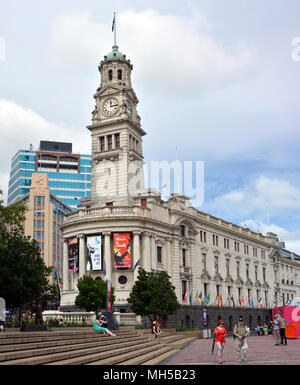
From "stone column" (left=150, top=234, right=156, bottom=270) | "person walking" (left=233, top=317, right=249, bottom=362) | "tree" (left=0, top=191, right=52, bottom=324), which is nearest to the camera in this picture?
"person walking" (left=233, top=317, right=249, bottom=362)

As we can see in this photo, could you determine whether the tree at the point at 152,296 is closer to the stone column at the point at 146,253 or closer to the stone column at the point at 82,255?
the stone column at the point at 146,253

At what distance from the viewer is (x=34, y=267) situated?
1484 inches

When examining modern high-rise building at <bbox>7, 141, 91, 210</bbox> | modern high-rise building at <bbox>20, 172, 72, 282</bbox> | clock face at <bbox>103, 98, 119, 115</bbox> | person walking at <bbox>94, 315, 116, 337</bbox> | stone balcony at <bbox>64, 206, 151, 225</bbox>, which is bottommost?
person walking at <bbox>94, 315, 116, 337</bbox>

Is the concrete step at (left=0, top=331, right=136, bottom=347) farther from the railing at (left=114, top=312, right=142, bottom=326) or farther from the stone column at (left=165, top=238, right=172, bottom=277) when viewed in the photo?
the stone column at (left=165, top=238, right=172, bottom=277)

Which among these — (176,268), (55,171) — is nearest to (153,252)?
(176,268)

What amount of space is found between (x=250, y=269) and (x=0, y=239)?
189 feet

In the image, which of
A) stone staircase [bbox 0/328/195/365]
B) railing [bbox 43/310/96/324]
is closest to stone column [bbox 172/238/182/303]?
railing [bbox 43/310/96/324]

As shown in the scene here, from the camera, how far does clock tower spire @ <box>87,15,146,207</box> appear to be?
2522 inches

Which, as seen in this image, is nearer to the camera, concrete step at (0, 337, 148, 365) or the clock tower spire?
concrete step at (0, 337, 148, 365)

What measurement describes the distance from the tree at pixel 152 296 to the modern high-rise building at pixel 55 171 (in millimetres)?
94416

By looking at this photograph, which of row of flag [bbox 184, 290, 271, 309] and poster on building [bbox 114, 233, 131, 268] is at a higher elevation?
poster on building [bbox 114, 233, 131, 268]

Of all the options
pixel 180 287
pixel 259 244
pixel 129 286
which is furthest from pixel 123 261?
pixel 259 244

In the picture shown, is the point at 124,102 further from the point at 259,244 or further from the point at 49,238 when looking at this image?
the point at 49,238

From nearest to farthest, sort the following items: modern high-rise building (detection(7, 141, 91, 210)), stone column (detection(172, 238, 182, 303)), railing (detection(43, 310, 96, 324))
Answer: railing (detection(43, 310, 96, 324)) → stone column (detection(172, 238, 182, 303)) → modern high-rise building (detection(7, 141, 91, 210))
